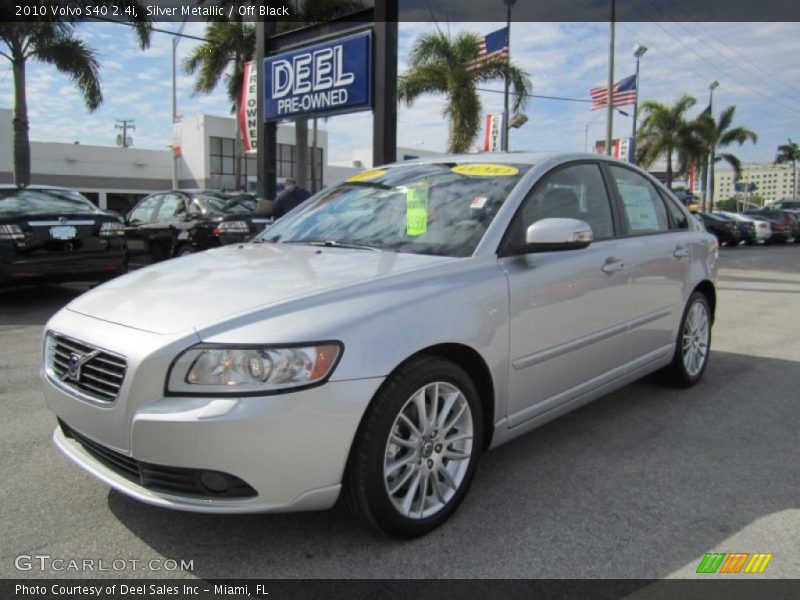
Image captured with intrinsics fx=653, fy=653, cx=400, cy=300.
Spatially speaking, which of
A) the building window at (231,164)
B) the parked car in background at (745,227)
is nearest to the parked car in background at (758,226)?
the parked car in background at (745,227)

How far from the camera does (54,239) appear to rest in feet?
24.1

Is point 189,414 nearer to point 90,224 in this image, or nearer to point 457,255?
point 457,255

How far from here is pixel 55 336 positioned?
8.86 feet

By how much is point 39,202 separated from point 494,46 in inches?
625

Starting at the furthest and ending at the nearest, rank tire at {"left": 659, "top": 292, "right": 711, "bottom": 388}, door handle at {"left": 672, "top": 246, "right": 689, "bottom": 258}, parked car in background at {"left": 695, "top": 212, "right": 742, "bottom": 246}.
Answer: parked car in background at {"left": 695, "top": 212, "right": 742, "bottom": 246}
tire at {"left": 659, "top": 292, "right": 711, "bottom": 388}
door handle at {"left": 672, "top": 246, "right": 689, "bottom": 258}

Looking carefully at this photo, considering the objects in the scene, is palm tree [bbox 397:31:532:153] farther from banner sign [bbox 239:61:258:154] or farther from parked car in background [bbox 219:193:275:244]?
parked car in background [bbox 219:193:275:244]

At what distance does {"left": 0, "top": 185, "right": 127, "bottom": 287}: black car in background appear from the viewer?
7.08 meters

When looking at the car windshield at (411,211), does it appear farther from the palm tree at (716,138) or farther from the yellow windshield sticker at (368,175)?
the palm tree at (716,138)

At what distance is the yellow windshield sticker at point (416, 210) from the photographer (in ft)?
10.6

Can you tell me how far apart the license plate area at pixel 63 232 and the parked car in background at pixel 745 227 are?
2304cm

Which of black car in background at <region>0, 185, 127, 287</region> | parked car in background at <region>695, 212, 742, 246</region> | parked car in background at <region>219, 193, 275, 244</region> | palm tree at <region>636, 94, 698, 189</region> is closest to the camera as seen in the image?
black car in background at <region>0, 185, 127, 287</region>

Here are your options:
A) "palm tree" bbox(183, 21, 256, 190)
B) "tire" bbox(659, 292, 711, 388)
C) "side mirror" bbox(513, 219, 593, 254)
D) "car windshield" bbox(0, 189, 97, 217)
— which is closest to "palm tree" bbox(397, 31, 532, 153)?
"palm tree" bbox(183, 21, 256, 190)

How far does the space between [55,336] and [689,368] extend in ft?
13.3

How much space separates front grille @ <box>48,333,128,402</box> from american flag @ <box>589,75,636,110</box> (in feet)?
73.3
